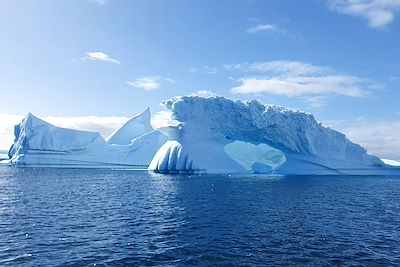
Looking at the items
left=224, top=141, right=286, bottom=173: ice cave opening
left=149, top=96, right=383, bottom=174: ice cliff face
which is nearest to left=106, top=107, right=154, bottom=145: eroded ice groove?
left=149, top=96, right=383, bottom=174: ice cliff face

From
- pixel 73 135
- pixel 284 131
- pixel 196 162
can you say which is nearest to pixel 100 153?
pixel 73 135

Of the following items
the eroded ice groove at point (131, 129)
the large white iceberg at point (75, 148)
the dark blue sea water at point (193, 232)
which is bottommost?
the dark blue sea water at point (193, 232)

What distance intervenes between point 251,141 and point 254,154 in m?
5.24

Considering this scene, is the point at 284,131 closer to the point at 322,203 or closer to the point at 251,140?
the point at 251,140

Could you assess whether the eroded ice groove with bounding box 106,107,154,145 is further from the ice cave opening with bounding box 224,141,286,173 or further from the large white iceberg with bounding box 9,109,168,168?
the ice cave opening with bounding box 224,141,286,173

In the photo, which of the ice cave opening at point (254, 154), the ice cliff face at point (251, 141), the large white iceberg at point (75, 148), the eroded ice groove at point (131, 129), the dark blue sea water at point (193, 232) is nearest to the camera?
the dark blue sea water at point (193, 232)

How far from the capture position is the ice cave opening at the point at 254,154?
74.0 m

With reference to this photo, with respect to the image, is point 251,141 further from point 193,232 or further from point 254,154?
point 193,232

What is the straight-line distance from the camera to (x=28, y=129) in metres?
81.1

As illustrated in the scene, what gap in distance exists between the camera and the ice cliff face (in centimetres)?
6319

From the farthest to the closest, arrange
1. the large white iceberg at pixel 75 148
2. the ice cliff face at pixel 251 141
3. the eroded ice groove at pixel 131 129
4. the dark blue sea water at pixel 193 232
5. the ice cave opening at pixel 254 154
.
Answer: the eroded ice groove at pixel 131 129 < the large white iceberg at pixel 75 148 < the ice cave opening at pixel 254 154 < the ice cliff face at pixel 251 141 < the dark blue sea water at pixel 193 232

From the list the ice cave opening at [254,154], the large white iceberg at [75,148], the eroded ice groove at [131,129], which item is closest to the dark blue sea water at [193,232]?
the ice cave opening at [254,154]

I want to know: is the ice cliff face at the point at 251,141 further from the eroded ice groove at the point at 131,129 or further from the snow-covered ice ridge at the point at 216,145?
the eroded ice groove at the point at 131,129

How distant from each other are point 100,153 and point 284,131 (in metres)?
→ 42.5
